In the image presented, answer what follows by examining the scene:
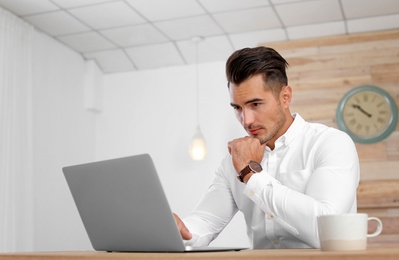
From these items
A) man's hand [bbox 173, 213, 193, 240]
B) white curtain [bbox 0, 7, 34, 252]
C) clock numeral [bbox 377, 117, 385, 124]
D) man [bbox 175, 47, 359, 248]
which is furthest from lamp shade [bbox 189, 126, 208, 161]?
man's hand [bbox 173, 213, 193, 240]

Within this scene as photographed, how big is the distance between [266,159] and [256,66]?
14.1 inches

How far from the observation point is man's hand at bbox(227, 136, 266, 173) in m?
1.89

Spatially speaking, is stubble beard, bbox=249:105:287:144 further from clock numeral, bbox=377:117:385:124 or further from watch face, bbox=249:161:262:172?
clock numeral, bbox=377:117:385:124

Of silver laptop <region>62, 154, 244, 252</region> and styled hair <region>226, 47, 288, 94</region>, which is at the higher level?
styled hair <region>226, 47, 288, 94</region>

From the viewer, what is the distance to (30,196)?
4.81 metres

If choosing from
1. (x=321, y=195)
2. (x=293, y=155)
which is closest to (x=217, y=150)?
(x=293, y=155)

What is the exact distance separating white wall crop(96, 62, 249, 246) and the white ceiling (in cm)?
28

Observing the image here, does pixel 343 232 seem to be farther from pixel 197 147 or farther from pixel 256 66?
pixel 197 147

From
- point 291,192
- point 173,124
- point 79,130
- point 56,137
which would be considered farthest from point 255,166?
point 79,130

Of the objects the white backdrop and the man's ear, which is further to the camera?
the white backdrop

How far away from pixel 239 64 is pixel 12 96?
3.03m

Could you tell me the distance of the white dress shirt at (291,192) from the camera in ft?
5.52

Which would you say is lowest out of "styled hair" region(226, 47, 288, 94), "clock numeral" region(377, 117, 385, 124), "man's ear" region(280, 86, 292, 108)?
"man's ear" region(280, 86, 292, 108)

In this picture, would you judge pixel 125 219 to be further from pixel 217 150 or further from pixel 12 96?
pixel 217 150
